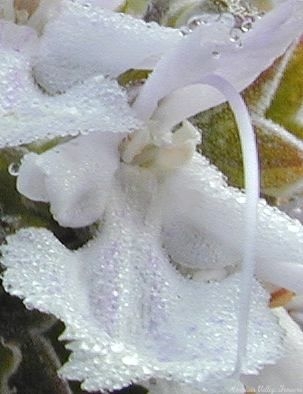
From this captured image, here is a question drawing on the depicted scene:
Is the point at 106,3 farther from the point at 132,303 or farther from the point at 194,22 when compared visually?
the point at 132,303

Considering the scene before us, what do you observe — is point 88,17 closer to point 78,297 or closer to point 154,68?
point 154,68

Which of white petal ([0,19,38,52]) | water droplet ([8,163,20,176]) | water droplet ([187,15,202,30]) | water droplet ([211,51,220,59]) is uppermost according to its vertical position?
water droplet ([211,51,220,59])

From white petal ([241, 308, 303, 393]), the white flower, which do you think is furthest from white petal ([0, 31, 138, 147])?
white petal ([241, 308, 303, 393])

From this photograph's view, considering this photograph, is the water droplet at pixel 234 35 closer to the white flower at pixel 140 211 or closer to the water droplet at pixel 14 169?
the white flower at pixel 140 211

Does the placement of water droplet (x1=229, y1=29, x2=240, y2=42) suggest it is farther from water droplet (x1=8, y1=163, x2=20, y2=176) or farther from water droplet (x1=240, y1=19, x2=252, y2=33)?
water droplet (x1=8, y1=163, x2=20, y2=176)

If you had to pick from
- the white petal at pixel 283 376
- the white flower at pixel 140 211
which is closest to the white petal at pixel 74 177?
the white flower at pixel 140 211

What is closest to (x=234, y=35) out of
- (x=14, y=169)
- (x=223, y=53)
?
(x=223, y=53)

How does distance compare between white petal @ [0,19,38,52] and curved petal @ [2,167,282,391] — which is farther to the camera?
white petal @ [0,19,38,52]
